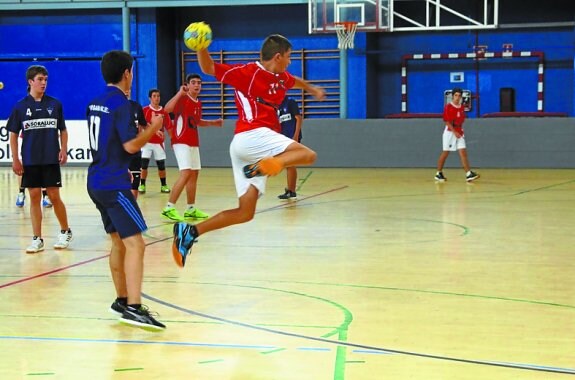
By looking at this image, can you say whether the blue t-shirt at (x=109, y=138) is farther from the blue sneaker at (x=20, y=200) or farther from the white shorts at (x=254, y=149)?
the blue sneaker at (x=20, y=200)

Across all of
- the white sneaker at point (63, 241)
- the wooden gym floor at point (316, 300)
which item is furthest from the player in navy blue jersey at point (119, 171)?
the white sneaker at point (63, 241)

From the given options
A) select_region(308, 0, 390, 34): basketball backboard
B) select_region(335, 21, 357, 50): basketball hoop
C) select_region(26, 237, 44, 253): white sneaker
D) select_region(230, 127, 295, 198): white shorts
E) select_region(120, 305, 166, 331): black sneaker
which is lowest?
select_region(26, 237, 44, 253): white sneaker

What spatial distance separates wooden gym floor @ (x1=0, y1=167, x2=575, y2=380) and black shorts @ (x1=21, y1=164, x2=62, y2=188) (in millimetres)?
756

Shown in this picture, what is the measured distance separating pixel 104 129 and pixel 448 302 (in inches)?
114

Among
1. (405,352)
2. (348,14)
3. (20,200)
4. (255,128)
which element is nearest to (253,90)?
(255,128)

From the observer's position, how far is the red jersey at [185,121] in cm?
1188

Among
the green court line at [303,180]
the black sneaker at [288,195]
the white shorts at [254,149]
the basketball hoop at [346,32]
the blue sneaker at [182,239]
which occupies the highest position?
the basketball hoop at [346,32]

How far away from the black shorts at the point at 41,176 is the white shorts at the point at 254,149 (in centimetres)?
Result: 264

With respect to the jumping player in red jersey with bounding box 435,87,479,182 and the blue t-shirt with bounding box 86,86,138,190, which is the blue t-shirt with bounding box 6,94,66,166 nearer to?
the blue t-shirt with bounding box 86,86,138,190

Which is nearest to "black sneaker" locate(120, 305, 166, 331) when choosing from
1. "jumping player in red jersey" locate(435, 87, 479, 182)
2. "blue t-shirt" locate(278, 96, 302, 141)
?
"blue t-shirt" locate(278, 96, 302, 141)

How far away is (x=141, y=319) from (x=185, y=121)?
21.5 feet

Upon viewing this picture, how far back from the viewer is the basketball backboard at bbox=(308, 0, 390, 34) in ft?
70.0

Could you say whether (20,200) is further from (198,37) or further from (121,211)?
(121,211)

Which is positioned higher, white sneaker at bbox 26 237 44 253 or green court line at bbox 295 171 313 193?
white sneaker at bbox 26 237 44 253
